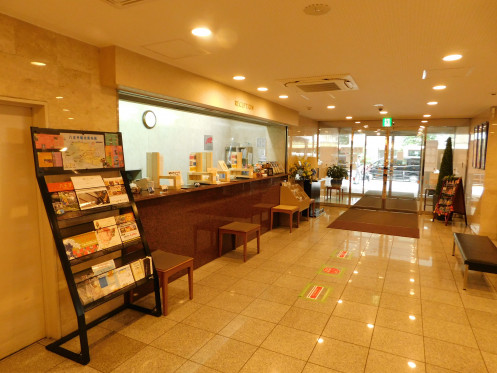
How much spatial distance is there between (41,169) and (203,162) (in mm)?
2636

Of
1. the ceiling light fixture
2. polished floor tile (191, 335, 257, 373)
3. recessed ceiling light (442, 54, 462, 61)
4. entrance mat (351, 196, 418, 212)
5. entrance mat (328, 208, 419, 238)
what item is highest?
the ceiling light fixture

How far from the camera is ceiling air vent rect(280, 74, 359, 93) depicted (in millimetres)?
4512

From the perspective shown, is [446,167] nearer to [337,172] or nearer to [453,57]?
[337,172]

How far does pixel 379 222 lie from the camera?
8094 mm

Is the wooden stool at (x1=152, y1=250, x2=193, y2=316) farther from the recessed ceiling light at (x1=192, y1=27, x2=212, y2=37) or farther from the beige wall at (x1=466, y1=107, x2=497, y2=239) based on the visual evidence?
the beige wall at (x1=466, y1=107, x2=497, y2=239)

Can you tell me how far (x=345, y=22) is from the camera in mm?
2631

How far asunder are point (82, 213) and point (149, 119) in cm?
190

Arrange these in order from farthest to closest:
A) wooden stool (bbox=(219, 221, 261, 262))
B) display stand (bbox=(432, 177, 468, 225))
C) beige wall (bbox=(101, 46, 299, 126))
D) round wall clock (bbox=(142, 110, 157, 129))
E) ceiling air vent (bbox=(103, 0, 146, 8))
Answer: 1. display stand (bbox=(432, 177, 468, 225))
2. wooden stool (bbox=(219, 221, 261, 262))
3. round wall clock (bbox=(142, 110, 157, 129))
4. beige wall (bbox=(101, 46, 299, 126))
5. ceiling air vent (bbox=(103, 0, 146, 8))

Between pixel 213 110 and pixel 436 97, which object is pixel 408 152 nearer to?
pixel 436 97

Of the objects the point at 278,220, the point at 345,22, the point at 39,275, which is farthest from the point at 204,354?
the point at 278,220

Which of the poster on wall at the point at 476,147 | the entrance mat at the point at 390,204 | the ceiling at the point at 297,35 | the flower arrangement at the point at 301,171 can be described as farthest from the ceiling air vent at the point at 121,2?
the entrance mat at the point at 390,204

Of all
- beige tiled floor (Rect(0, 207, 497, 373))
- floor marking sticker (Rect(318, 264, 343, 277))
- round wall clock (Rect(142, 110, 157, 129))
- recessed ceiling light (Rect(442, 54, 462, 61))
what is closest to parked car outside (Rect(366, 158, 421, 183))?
beige tiled floor (Rect(0, 207, 497, 373))

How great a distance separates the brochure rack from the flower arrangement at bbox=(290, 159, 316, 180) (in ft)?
16.7

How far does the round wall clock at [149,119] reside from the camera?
4.25m
